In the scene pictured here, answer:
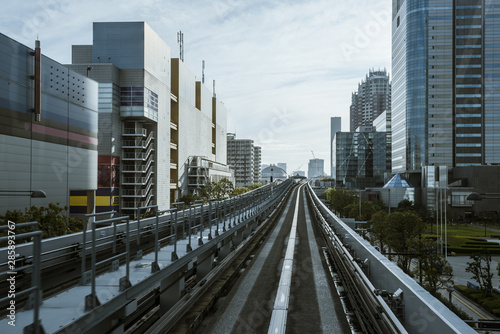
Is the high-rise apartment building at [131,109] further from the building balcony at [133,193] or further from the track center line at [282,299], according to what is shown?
the track center line at [282,299]

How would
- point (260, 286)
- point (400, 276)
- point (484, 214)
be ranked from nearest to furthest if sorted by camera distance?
1. point (400, 276)
2. point (260, 286)
3. point (484, 214)

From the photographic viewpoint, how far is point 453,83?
8950 cm

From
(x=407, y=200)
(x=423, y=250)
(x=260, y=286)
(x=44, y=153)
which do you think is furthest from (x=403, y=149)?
(x=260, y=286)

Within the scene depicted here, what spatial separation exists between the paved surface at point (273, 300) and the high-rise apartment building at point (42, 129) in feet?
67.8

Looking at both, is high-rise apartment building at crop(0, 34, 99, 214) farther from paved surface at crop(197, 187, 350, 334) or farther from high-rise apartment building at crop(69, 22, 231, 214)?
paved surface at crop(197, 187, 350, 334)

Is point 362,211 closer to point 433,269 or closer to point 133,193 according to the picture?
point 433,269

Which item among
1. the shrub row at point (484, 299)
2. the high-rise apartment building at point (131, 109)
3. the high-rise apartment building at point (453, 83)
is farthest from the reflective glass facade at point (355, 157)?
the shrub row at point (484, 299)

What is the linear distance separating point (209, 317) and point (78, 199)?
3877 centimetres

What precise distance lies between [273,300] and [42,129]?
2761 cm

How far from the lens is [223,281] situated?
12188 mm

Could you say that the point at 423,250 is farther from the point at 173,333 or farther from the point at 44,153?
the point at 44,153

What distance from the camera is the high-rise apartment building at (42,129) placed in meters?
26.9

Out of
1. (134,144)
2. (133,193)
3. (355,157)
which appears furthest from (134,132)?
(355,157)

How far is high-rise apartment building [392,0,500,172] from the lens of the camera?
87.9 m
